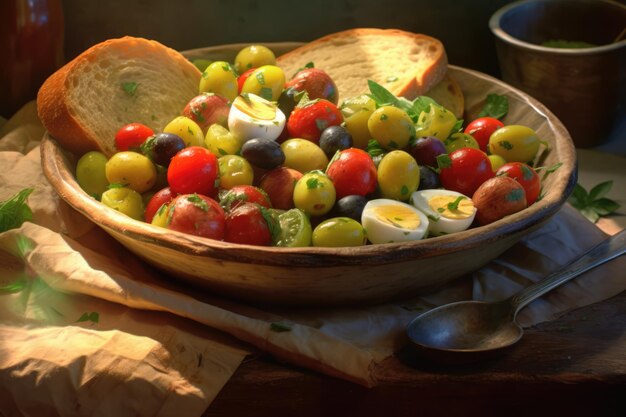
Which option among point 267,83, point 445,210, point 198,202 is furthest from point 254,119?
point 445,210

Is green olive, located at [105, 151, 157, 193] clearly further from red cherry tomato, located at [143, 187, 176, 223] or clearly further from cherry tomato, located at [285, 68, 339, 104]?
cherry tomato, located at [285, 68, 339, 104]

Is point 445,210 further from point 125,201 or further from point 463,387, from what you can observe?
point 125,201

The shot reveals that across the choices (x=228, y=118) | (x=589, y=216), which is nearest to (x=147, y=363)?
(x=228, y=118)

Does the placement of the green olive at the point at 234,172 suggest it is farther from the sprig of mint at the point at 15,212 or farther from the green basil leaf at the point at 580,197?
the green basil leaf at the point at 580,197

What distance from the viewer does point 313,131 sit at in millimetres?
1590

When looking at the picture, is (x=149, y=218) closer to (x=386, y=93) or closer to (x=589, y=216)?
(x=386, y=93)

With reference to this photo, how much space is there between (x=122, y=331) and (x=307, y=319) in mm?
317

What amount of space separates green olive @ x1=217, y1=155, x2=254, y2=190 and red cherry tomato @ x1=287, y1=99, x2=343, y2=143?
0.17m

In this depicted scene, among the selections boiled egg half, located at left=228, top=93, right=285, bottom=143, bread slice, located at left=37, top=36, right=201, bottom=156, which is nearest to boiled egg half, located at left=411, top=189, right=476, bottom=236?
boiled egg half, located at left=228, top=93, right=285, bottom=143

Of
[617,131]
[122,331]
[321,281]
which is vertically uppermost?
[321,281]

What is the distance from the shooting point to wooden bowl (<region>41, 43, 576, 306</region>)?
119 cm

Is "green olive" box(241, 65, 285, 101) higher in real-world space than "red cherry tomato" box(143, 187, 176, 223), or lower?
higher

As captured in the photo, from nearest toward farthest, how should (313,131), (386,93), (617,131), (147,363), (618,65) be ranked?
(147,363) < (313,131) < (386,93) < (618,65) < (617,131)

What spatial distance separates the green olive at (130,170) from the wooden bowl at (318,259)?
8 cm
